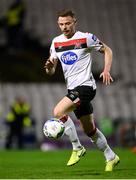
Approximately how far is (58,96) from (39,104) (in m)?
0.75

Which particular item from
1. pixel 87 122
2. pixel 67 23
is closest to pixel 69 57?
pixel 67 23

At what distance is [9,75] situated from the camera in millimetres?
25828

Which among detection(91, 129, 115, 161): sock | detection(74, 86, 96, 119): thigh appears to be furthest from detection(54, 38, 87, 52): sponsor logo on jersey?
detection(91, 129, 115, 161): sock

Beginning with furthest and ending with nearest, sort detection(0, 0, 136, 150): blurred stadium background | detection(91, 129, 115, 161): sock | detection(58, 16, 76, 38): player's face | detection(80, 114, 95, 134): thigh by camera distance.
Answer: detection(0, 0, 136, 150): blurred stadium background, detection(91, 129, 115, 161): sock, detection(80, 114, 95, 134): thigh, detection(58, 16, 76, 38): player's face

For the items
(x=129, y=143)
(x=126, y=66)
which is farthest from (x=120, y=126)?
(x=126, y=66)

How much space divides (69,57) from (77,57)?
0.10 m

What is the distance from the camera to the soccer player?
9.81 m

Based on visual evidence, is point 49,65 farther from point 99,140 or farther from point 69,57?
point 99,140

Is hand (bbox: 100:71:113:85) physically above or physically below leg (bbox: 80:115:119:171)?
above

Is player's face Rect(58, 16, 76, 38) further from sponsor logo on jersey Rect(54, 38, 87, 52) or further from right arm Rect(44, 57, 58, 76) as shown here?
right arm Rect(44, 57, 58, 76)

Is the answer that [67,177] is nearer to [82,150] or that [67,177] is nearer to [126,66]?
[82,150]

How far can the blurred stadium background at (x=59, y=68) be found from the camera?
885 inches

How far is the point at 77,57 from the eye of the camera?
32.8 ft

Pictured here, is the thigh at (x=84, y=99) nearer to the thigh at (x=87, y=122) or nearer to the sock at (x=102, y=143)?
the thigh at (x=87, y=122)
